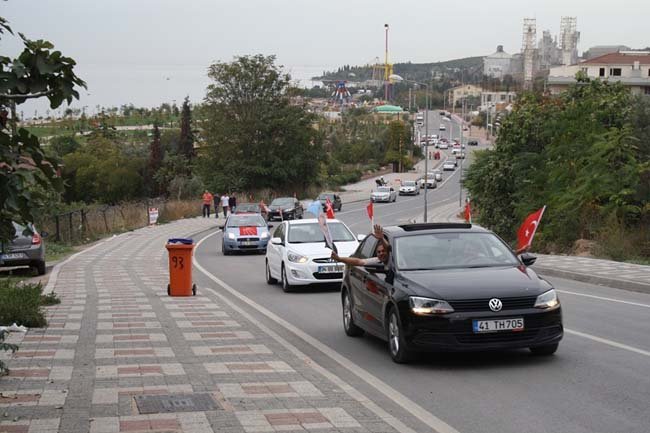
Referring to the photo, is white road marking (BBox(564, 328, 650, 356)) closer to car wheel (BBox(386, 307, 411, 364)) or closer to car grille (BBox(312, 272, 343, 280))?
car wheel (BBox(386, 307, 411, 364))

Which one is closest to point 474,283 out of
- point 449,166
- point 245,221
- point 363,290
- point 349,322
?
point 363,290

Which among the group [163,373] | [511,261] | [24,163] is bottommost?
[163,373]

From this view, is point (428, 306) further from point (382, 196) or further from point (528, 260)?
point (382, 196)

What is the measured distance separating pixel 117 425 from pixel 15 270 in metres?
18.9

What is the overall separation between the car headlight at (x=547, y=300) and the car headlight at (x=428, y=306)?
→ 962 millimetres

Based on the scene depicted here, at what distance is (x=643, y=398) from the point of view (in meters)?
8.30

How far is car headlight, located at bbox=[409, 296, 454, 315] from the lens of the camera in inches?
386

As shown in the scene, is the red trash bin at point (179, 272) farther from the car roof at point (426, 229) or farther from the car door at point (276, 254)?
the car roof at point (426, 229)

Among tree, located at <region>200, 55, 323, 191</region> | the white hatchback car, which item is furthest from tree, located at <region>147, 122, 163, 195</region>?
the white hatchback car

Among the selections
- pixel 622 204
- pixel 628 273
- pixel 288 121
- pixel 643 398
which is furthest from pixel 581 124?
pixel 288 121

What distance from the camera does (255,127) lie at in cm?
8381

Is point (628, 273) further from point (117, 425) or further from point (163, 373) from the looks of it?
point (117, 425)

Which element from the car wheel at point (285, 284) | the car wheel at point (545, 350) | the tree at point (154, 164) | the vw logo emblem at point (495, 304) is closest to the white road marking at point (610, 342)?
the car wheel at point (545, 350)

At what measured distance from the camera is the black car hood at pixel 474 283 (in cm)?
991
